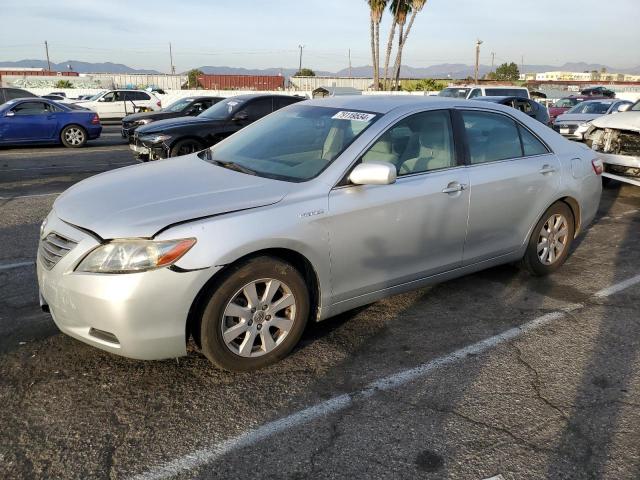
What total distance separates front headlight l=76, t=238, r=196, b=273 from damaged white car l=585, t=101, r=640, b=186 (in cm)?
713

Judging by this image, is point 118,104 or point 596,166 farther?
point 118,104

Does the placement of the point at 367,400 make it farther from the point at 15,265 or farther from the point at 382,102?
the point at 15,265

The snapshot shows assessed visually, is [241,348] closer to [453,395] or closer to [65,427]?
[65,427]

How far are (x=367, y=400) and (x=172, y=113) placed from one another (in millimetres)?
14246

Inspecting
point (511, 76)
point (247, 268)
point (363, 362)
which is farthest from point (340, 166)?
point (511, 76)

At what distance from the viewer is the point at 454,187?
160 inches

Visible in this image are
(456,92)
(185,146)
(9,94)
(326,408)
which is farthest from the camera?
(9,94)

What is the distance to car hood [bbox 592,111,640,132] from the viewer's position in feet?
26.4

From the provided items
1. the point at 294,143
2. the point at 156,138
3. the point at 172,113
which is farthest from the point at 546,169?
the point at 172,113

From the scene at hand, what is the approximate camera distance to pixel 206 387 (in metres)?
3.21

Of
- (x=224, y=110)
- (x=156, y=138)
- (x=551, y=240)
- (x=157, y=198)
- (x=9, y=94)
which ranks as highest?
(x=9, y=94)

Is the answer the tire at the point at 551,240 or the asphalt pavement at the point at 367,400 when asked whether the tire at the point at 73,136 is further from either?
the tire at the point at 551,240

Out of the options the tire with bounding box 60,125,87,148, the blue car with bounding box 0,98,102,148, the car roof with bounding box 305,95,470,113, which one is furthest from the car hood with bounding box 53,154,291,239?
the tire with bounding box 60,125,87,148

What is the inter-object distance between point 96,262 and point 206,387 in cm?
94
